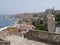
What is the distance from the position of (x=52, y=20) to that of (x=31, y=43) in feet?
8.42

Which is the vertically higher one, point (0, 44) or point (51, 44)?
point (0, 44)

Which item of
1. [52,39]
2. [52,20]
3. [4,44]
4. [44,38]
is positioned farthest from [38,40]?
[4,44]

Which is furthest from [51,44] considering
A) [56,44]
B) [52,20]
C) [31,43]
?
[52,20]

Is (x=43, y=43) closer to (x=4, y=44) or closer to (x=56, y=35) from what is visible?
(x=56, y=35)

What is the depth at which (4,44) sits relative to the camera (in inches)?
233

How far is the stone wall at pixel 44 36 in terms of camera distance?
25.8ft

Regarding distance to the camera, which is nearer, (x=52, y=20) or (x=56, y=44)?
(x=56, y=44)

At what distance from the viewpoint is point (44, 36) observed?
27.9ft

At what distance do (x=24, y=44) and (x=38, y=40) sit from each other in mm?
1142

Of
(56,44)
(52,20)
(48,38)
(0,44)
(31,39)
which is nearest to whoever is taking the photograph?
(0,44)

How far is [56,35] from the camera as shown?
25.8ft

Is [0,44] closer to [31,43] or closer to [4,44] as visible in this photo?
[4,44]

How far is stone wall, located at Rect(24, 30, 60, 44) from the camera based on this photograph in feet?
25.8

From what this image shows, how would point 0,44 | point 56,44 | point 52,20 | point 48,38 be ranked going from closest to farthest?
point 0,44
point 56,44
point 48,38
point 52,20
